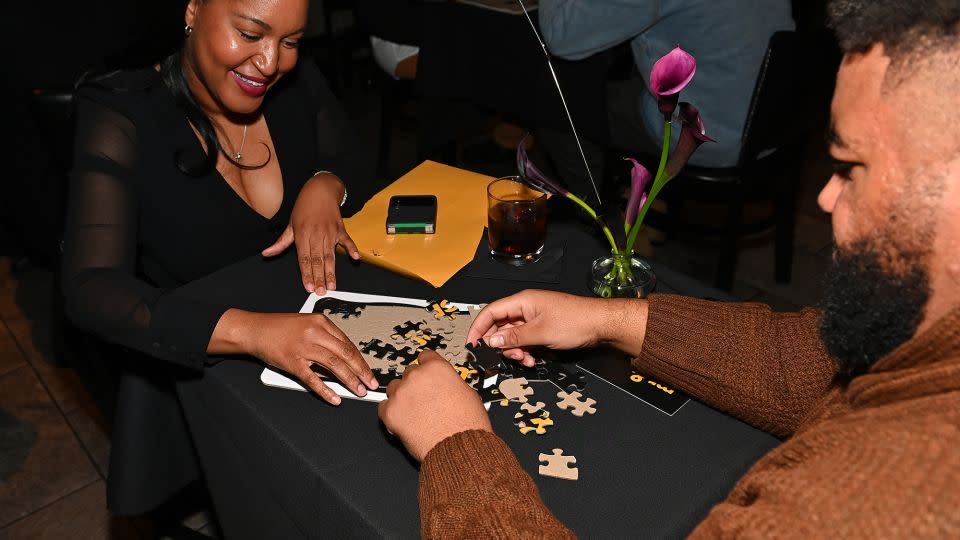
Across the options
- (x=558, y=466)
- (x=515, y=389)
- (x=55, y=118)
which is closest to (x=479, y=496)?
(x=558, y=466)

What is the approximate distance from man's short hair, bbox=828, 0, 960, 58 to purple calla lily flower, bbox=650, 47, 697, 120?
1.05 ft

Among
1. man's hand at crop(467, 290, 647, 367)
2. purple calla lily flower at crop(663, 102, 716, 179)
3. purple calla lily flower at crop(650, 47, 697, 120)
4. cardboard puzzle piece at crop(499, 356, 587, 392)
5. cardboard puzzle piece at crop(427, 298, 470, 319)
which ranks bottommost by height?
cardboard puzzle piece at crop(499, 356, 587, 392)

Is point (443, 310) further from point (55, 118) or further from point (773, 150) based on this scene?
point (773, 150)

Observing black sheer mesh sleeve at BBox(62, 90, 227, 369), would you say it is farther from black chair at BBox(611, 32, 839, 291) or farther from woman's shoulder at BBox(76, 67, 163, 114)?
black chair at BBox(611, 32, 839, 291)

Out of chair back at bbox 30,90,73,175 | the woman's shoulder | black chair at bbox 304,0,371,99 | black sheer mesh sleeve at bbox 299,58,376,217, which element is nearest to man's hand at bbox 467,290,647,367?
black sheer mesh sleeve at bbox 299,58,376,217

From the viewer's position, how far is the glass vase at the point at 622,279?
150 centimetres

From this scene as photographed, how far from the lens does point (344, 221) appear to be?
Answer: 178 cm

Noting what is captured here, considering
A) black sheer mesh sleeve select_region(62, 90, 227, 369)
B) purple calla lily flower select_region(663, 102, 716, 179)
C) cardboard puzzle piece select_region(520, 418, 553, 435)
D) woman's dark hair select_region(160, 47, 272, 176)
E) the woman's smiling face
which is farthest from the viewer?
woman's dark hair select_region(160, 47, 272, 176)

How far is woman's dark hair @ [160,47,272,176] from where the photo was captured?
1.81 m

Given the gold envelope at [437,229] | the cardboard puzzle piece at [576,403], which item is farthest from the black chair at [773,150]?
the cardboard puzzle piece at [576,403]

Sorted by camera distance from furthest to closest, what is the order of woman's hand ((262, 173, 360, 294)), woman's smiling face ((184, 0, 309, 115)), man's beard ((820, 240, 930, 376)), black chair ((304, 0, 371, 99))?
black chair ((304, 0, 371, 99)) → woman's smiling face ((184, 0, 309, 115)) → woman's hand ((262, 173, 360, 294)) → man's beard ((820, 240, 930, 376))

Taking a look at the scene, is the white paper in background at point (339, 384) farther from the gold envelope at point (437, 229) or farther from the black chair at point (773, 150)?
the black chair at point (773, 150)

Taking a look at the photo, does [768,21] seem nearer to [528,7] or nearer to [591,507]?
[528,7]

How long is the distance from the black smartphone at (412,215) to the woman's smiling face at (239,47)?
1.51ft
